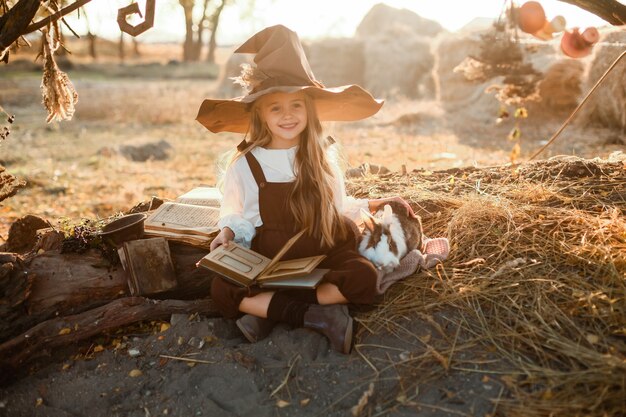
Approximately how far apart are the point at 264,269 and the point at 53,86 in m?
2.19

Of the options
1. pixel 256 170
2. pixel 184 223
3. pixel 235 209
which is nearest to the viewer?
pixel 256 170

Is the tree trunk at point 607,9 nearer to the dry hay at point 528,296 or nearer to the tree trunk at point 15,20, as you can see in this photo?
the dry hay at point 528,296

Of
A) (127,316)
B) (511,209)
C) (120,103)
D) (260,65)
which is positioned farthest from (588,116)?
(120,103)

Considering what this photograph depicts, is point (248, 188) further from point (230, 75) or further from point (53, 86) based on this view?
point (230, 75)

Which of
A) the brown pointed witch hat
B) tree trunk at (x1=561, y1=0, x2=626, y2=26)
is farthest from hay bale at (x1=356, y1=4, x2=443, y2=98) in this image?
the brown pointed witch hat

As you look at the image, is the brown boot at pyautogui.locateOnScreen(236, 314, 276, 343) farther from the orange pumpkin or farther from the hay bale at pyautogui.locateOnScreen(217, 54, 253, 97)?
the hay bale at pyautogui.locateOnScreen(217, 54, 253, 97)

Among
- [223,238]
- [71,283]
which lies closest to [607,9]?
[223,238]

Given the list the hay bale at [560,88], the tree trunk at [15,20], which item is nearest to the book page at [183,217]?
the tree trunk at [15,20]

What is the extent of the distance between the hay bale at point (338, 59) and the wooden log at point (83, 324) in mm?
15483

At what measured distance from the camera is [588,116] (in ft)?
→ 30.7

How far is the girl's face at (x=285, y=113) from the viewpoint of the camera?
331cm

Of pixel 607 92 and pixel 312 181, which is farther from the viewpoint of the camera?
pixel 607 92

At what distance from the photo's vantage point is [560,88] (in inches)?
413

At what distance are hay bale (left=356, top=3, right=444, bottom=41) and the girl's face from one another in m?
23.3
